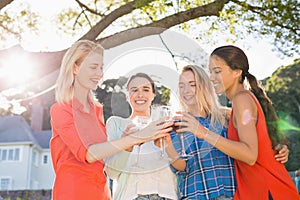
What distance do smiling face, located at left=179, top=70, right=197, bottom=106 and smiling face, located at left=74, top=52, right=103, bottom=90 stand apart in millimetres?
446

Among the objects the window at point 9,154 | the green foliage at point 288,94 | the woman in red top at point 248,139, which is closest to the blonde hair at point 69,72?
the woman in red top at point 248,139

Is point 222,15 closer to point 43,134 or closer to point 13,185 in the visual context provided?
point 13,185

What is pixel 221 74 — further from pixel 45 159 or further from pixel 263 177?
pixel 45 159

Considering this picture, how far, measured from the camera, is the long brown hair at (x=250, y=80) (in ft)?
8.51

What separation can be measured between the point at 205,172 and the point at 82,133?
0.75 m

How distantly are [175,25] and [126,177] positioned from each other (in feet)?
12.0

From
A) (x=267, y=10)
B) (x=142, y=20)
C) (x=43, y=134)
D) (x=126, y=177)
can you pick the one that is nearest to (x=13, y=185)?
(x=43, y=134)

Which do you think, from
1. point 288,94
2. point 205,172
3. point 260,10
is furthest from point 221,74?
point 288,94

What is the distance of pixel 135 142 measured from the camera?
221 centimetres

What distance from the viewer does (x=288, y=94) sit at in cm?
1998

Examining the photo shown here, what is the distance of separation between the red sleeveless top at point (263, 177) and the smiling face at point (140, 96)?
1.64 ft

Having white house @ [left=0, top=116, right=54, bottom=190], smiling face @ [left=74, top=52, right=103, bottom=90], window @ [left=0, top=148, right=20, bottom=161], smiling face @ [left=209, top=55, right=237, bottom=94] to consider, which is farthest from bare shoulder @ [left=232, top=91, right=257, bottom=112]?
window @ [left=0, top=148, right=20, bottom=161]

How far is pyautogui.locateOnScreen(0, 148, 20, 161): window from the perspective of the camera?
78.8 ft

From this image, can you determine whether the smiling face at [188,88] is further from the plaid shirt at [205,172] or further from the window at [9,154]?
the window at [9,154]
